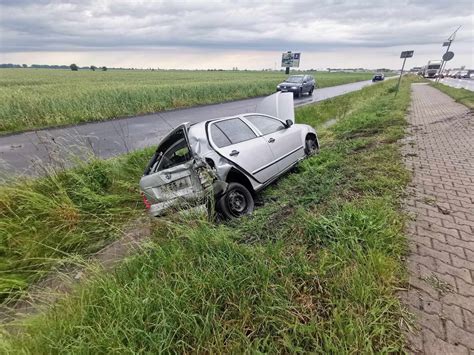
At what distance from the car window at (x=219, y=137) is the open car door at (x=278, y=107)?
3.01 meters

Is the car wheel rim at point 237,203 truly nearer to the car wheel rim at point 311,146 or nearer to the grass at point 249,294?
the grass at point 249,294

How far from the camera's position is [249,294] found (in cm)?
217

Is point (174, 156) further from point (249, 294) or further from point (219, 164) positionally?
point (249, 294)

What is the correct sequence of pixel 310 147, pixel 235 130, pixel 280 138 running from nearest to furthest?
pixel 235 130 → pixel 280 138 → pixel 310 147

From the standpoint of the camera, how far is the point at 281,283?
223cm

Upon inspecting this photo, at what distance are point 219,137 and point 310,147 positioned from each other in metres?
3.34

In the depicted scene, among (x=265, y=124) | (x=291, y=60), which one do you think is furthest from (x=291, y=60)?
(x=265, y=124)

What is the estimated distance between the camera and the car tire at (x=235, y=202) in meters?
4.00

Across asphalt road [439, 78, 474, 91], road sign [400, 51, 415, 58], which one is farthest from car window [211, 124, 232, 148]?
asphalt road [439, 78, 474, 91]

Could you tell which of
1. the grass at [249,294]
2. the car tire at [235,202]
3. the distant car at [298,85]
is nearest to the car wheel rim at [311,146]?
the car tire at [235,202]

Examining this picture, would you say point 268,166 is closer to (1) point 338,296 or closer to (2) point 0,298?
(1) point 338,296

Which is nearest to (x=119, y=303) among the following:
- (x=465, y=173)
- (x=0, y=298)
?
(x=0, y=298)

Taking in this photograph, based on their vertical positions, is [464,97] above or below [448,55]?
below

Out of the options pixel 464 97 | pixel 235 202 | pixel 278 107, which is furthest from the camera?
pixel 464 97
